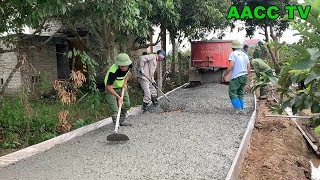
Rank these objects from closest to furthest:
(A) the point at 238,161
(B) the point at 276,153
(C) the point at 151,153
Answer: (A) the point at 238,161 → (C) the point at 151,153 → (B) the point at 276,153

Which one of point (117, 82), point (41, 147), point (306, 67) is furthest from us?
point (117, 82)

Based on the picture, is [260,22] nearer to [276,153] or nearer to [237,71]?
[237,71]

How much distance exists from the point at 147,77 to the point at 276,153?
3.67 metres

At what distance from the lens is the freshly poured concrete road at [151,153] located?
4172mm

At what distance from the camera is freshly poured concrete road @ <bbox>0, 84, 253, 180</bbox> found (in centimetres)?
417

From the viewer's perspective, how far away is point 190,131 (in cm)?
623

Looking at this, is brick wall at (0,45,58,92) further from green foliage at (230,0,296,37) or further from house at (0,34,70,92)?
green foliage at (230,0,296,37)

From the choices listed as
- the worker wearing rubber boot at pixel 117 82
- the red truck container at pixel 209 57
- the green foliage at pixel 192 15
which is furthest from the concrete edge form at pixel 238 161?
the red truck container at pixel 209 57

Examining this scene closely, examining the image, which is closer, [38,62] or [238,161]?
[238,161]

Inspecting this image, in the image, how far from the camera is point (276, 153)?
5891 mm

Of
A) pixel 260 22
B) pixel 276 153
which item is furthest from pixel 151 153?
pixel 260 22

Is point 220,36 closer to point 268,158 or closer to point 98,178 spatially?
point 268,158

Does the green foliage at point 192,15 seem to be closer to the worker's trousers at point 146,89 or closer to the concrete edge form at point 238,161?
the worker's trousers at point 146,89

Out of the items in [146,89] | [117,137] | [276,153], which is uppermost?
[146,89]
